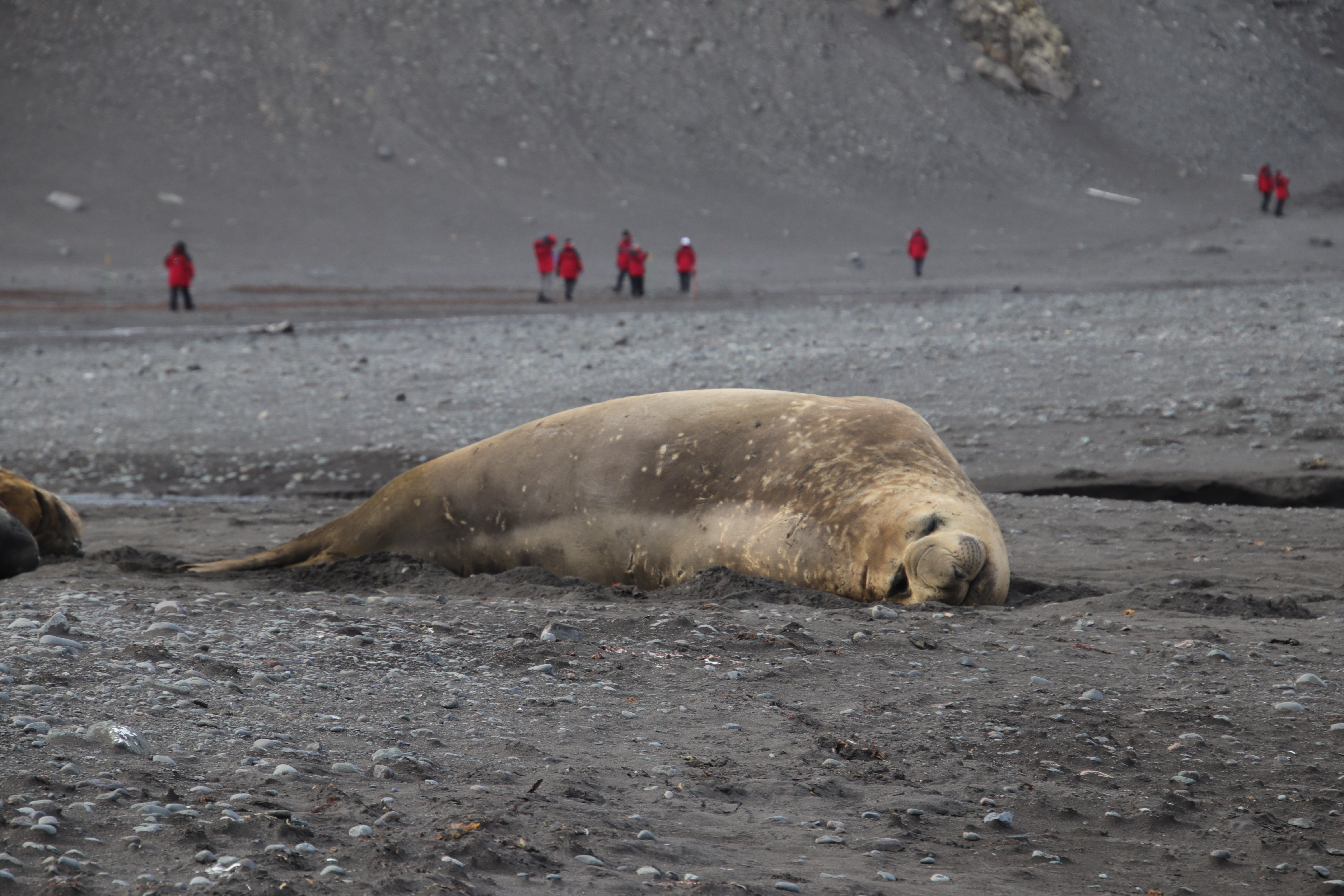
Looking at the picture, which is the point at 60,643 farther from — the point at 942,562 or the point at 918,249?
the point at 918,249

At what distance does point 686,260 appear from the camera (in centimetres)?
2541

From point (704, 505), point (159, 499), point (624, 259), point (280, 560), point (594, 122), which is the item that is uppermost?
point (594, 122)

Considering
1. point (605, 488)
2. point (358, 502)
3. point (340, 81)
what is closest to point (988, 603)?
point (605, 488)

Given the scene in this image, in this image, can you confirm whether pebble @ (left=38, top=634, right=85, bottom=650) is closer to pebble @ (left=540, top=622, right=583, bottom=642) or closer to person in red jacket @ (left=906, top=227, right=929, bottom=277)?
pebble @ (left=540, top=622, right=583, bottom=642)

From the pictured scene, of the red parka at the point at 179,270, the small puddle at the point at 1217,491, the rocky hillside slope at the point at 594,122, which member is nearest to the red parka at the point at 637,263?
the rocky hillside slope at the point at 594,122

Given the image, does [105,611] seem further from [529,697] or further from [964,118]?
[964,118]

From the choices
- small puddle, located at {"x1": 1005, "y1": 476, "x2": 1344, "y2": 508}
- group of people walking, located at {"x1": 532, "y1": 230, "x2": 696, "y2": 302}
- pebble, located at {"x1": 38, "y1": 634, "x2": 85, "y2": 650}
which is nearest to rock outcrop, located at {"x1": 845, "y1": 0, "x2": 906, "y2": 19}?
group of people walking, located at {"x1": 532, "y1": 230, "x2": 696, "y2": 302}

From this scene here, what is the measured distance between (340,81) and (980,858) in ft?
138

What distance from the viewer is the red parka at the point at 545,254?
→ 959 inches

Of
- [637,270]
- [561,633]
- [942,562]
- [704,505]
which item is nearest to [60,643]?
[561,633]

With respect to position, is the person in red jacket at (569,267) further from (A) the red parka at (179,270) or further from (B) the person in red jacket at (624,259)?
(A) the red parka at (179,270)

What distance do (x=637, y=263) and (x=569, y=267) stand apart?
4.40ft

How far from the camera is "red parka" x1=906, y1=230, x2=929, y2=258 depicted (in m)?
28.9

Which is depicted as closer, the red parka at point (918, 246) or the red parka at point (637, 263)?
the red parka at point (637, 263)
